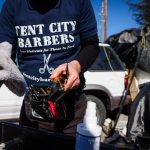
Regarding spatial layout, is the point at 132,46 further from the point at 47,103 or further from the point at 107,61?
the point at 47,103

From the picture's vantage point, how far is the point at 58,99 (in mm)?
1604

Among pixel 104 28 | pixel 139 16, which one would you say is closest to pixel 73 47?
pixel 139 16

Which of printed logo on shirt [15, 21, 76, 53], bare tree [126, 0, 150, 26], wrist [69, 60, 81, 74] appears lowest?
bare tree [126, 0, 150, 26]

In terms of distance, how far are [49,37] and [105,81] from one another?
19.4 feet

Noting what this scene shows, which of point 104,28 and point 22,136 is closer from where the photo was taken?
point 22,136

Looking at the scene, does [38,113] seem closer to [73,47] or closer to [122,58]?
[73,47]

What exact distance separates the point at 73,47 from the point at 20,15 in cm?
29

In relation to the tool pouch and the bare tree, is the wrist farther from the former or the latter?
the bare tree

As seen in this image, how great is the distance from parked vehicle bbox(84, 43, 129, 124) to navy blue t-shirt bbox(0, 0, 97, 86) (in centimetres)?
540

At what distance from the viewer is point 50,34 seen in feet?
6.44

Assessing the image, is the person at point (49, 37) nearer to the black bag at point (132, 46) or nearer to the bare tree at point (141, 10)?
the black bag at point (132, 46)

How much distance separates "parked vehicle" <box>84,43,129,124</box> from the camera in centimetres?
755

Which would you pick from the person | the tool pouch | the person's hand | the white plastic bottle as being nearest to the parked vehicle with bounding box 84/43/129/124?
the person

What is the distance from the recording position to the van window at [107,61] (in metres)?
7.58
